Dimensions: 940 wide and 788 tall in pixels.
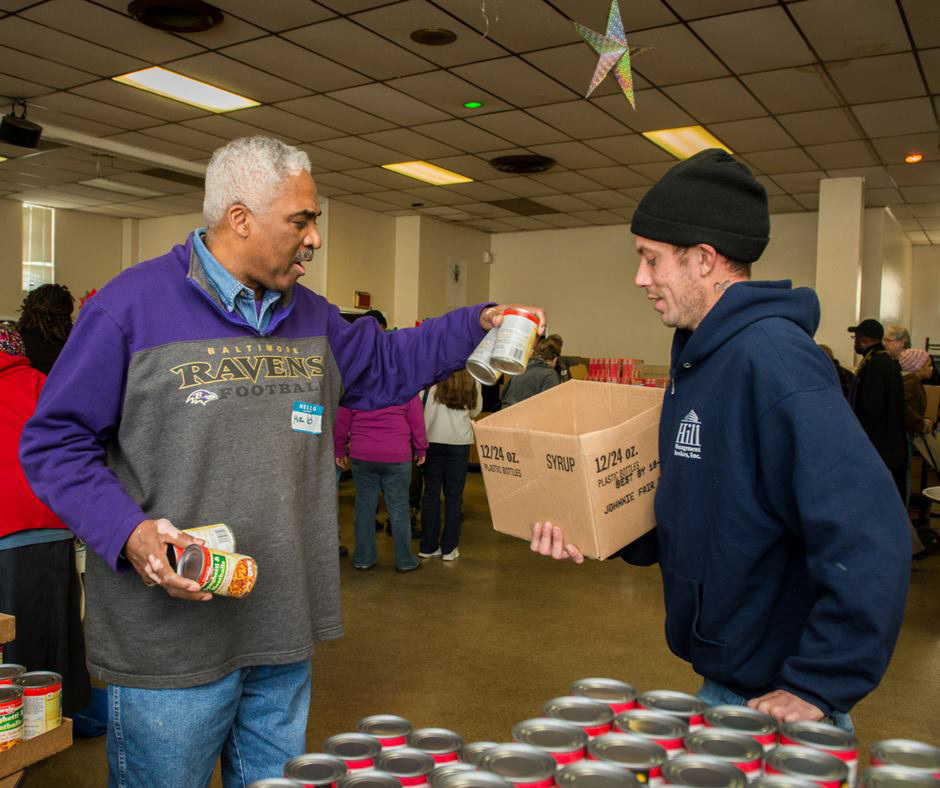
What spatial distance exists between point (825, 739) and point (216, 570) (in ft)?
3.02

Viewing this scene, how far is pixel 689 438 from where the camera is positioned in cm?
146

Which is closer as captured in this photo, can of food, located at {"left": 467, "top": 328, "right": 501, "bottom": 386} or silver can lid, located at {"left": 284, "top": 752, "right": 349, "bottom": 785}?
silver can lid, located at {"left": 284, "top": 752, "right": 349, "bottom": 785}

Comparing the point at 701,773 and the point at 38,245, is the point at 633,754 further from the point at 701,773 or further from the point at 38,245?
the point at 38,245

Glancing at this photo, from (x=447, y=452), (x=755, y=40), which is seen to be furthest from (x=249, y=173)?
(x=447, y=452)

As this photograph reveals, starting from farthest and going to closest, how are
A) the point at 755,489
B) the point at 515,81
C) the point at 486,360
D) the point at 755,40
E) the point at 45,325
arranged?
the point at 515,81 → the point at 755,40 → the point at 45,325 → the point at 486,360 → the point at 755,489

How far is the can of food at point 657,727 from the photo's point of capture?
1060 millimetres

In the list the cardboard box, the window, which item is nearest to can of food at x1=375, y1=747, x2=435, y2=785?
the cardboard box

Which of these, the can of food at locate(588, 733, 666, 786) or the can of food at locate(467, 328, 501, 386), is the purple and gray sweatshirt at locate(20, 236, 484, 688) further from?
the can of food at locate(588, 733, 666, 786)

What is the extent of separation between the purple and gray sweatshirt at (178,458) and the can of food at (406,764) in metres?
0.65

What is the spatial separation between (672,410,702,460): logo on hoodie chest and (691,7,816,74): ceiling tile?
155 inches

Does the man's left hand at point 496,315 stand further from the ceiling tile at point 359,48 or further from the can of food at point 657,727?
the ceiling tile at point 359,48

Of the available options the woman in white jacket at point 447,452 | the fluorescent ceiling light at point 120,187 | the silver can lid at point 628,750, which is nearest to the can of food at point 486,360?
the silver can lid at point 628,750

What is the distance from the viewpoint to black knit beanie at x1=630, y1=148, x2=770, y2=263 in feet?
4.84

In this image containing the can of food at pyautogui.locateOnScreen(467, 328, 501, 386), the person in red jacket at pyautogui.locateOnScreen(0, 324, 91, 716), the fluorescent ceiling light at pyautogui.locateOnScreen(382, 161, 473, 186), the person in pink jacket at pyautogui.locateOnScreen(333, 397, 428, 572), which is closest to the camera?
the can of food at pyautogui.locateOnScreen(467, 328, 501, 386)
